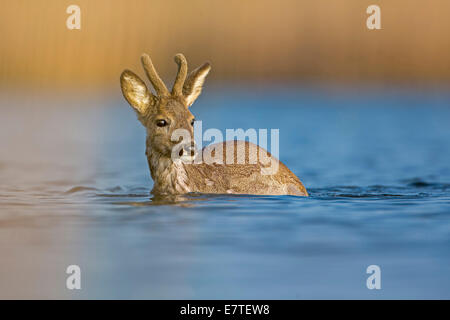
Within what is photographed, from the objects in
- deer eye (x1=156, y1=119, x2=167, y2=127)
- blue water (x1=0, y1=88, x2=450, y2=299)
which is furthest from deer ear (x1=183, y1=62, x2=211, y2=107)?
blue water (x1=0, y1=88, x2=450, y2=299)

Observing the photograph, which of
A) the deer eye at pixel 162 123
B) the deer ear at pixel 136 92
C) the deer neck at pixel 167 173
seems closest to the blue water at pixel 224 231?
the deer neck at pixel 167 173

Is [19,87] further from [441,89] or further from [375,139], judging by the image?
[375,139]

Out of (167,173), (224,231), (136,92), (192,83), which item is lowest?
(224,231)

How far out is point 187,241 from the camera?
392 inches

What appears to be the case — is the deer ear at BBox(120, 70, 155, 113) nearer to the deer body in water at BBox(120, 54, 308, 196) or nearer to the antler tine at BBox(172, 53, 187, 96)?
the deer body in water at BBox(120, 54, 308, 196)

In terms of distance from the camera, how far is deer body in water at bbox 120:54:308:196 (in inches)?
481

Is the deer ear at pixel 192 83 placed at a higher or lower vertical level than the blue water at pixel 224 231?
higher

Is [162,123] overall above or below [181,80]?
below

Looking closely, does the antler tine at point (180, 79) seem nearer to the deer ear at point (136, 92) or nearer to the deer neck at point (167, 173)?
the deer ear at point (136, 92)

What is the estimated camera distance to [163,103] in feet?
41.1

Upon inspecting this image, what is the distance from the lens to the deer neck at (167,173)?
489 inches

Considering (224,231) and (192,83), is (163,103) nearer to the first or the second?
(192,83)

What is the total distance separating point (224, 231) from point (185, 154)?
1609 mm

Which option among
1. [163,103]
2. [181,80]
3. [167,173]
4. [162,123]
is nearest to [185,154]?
[162,123]
